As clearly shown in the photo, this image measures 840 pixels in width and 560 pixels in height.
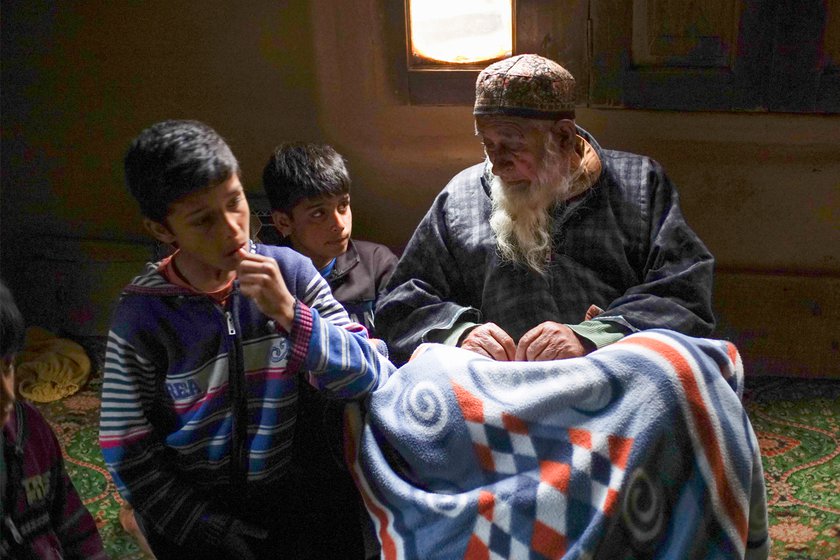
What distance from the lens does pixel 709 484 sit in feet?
6.56

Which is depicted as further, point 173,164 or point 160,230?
point 160,230

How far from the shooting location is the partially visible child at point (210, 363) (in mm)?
1948

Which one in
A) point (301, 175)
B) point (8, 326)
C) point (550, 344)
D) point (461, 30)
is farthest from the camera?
point (461, 30)

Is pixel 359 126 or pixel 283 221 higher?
pixel 359 126

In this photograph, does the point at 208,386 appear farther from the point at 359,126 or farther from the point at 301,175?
the point at 359,126

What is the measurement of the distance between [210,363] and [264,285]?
0.29 metres

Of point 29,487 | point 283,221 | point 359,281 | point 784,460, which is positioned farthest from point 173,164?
point 784,460

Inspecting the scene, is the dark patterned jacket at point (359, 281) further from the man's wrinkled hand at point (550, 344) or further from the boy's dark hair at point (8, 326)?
the boy's dark hair at point (8, 326)

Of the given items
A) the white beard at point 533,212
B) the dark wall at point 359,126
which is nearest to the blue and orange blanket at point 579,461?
the white beard at point 533,212

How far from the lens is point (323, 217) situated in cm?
290

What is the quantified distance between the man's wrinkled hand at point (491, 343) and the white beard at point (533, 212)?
27 centimetres

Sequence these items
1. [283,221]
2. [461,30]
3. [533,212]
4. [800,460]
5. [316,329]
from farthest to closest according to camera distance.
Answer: [461,30] → [800,460] → [283,221] → [533,212] → [316,329]

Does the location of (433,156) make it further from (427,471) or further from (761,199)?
(427,471)

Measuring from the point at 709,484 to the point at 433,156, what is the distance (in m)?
1.90
